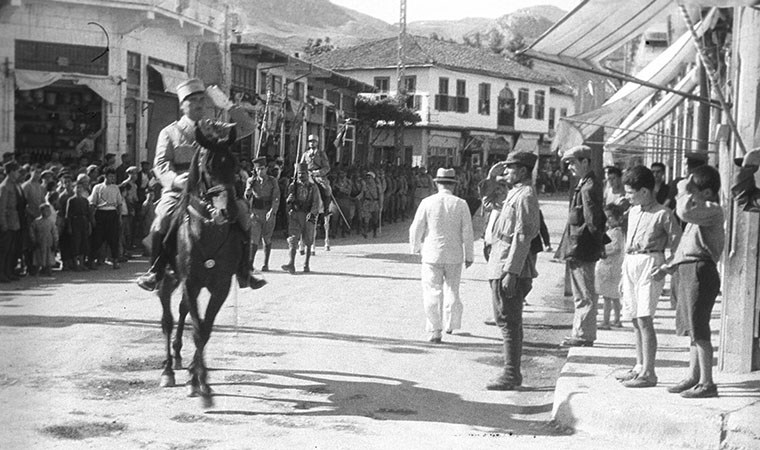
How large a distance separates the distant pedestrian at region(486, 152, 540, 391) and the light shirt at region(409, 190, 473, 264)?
66.8 inches

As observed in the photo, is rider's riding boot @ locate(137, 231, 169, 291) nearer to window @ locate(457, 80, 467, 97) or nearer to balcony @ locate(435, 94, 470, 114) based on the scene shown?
balcony @ locate(435, 94, 470, 114)

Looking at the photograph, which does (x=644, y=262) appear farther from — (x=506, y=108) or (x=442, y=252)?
(x=506, y=108)

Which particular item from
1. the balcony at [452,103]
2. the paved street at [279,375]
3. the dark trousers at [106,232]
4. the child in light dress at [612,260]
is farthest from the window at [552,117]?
the child in light dress at [612,260]

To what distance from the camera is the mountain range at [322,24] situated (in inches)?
1202

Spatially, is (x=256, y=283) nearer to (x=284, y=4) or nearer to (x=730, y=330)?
(x=730, y=330)

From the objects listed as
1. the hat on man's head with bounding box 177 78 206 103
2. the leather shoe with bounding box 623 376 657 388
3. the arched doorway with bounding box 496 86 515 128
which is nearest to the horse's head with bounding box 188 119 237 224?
the hat on man's head with bounding box 177 78 206 103

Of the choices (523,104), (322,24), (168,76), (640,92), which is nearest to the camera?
(640,92)

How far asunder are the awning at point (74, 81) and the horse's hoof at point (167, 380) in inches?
623

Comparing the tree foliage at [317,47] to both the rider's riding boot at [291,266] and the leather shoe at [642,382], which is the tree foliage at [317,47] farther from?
the leather shoe at [642,382]

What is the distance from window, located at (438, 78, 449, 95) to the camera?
55250mm

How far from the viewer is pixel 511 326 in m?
8.04

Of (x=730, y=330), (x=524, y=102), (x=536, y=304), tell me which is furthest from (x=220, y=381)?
(x=524, y=102)

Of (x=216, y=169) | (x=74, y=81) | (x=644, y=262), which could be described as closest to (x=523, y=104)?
(x=74, y=81)

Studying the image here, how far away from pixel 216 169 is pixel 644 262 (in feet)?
10.8
